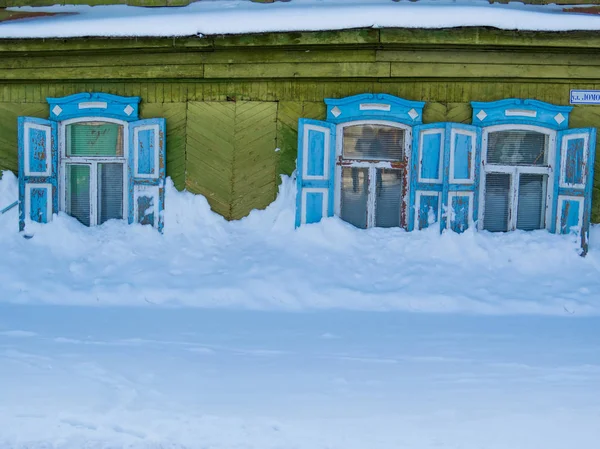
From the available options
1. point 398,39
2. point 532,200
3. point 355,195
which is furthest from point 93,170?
point 532,200

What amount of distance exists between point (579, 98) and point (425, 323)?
341cm

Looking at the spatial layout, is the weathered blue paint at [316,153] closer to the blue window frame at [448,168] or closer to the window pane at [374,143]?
the blue window frame at [448,168]

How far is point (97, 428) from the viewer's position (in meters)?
3.41

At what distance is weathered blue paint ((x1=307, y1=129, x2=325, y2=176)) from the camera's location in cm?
718

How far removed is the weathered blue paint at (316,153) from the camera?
7176 mm

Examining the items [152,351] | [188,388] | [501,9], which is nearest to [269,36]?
[501,9]

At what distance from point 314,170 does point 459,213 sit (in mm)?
1717

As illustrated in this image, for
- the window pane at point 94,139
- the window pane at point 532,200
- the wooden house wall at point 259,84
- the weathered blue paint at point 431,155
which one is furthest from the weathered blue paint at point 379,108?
the window pane at point 94,139

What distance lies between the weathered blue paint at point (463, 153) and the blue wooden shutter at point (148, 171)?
3387 mm

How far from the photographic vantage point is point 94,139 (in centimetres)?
774

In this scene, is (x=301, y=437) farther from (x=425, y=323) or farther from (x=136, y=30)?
(x=136, y=30)

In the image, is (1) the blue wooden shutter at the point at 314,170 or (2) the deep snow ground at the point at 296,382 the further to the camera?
(1) the blue wooden shutter at the point at 314,170

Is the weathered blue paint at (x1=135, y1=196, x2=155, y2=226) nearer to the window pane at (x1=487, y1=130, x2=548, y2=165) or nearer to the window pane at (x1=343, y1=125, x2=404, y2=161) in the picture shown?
the window pane at (x1=343, y1=125, x2=404, y2=161)

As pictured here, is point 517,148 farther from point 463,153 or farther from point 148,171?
point 148,171
